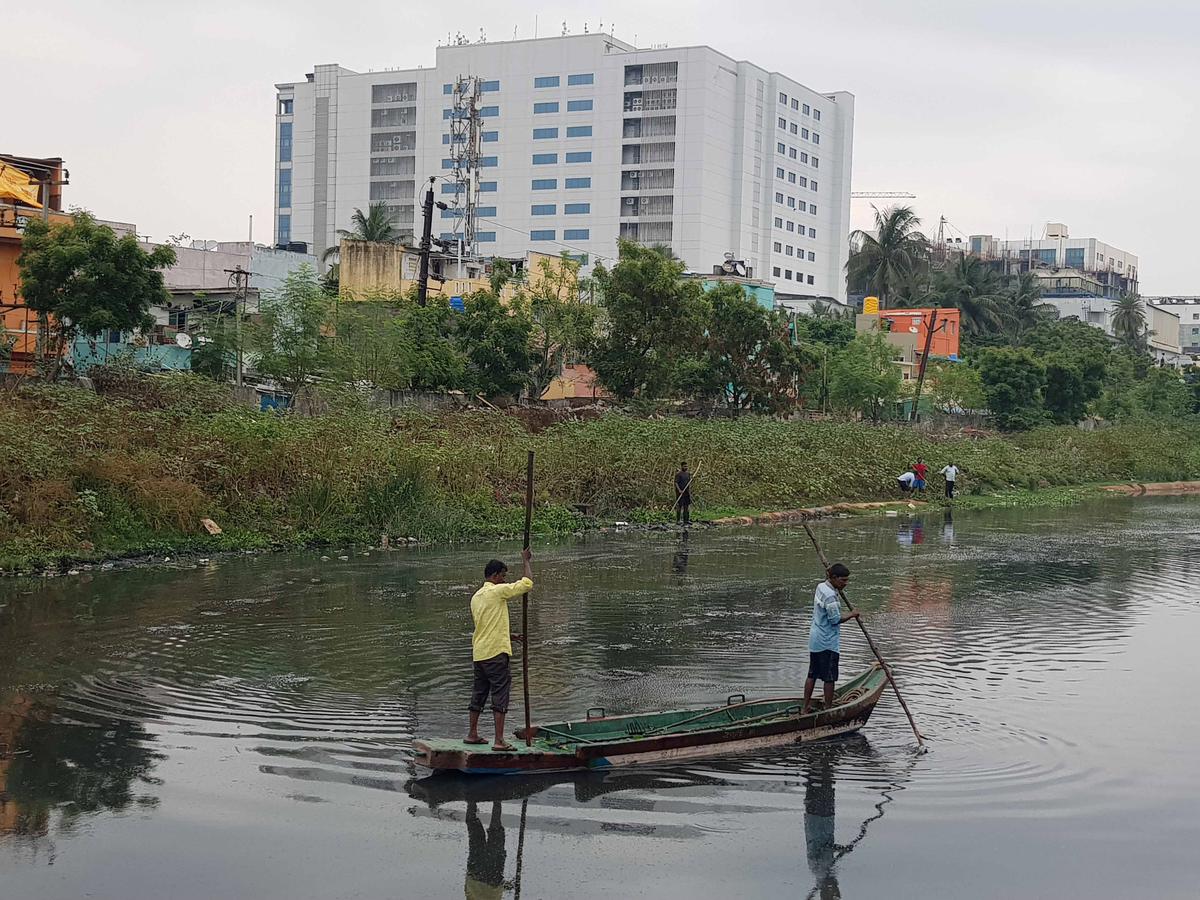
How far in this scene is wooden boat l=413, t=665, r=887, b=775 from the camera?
35.1 feet

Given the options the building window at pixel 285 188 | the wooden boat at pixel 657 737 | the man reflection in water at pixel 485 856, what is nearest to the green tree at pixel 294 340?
the wooden boat at pixel 657 737

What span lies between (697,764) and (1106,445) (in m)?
53.4

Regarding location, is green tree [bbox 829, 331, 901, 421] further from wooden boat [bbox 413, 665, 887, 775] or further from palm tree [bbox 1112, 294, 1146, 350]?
palm tree [bbox 1112, 294, 1146, 350]

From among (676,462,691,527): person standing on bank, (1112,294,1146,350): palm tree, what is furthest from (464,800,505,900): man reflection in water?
Result: (1112,294,1146,350): palm tree

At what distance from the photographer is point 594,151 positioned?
108 meters

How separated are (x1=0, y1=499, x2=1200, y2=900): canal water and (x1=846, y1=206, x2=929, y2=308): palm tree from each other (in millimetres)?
69083

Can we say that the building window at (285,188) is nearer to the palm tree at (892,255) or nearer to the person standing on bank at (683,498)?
the palm tree at (892,255)

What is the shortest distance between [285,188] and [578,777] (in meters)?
118

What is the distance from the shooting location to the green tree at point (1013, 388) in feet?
211

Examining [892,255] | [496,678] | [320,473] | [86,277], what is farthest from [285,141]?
[496,678]

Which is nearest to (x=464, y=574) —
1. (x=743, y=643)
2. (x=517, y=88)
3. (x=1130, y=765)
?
(x=743, y=643)

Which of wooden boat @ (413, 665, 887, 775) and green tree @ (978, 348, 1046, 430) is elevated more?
green tree @ (978, 348, 1046, 430)

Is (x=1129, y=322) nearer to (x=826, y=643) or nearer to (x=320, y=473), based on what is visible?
(x=320, y=473)

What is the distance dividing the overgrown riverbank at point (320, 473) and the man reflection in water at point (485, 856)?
1497 cm
